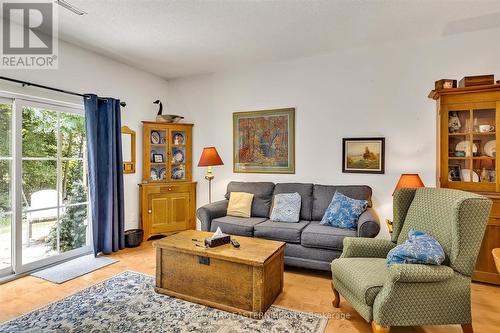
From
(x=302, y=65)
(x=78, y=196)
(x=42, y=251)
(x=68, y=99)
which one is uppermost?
(x=302, y=65)

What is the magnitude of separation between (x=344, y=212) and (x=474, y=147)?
4.87 ft

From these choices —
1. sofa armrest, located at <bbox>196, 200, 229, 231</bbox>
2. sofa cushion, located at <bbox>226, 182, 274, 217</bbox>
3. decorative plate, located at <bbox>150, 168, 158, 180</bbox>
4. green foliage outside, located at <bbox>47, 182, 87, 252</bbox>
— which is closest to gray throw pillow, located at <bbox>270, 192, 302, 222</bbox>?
sofa cushion, located at <bbox>226, 182, 274, 217</bbox>

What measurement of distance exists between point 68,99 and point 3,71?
26.4 inches

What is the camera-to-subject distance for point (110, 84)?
396 centimetres

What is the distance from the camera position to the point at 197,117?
4.75 metres

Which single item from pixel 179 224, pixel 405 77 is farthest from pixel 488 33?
pixel 179 224

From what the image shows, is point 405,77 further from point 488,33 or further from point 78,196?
point 78,196

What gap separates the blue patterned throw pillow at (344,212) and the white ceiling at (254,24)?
6.31ft

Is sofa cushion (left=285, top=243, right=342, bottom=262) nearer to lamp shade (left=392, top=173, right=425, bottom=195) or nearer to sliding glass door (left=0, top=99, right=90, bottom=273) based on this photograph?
lamp shade (left=392, top=173, right=425, bottom=195)

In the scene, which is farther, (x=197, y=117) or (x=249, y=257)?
(x=197, y=117)

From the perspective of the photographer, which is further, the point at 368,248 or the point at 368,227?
the point at 368,227

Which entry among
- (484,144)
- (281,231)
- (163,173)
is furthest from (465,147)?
(163,173)

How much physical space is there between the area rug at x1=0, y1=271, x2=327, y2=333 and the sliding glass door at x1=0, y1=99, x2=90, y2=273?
3.63 ft

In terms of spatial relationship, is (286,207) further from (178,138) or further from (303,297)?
(178,138)
